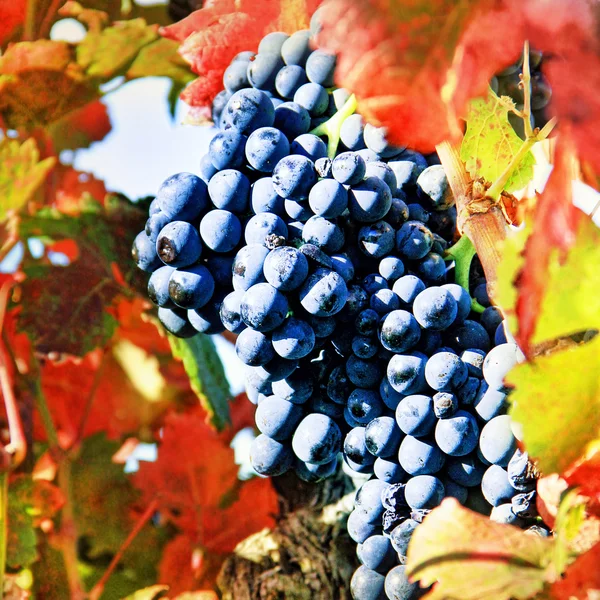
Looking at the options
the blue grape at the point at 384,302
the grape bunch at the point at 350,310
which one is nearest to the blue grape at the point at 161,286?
the grape bunch at the point at 350,310

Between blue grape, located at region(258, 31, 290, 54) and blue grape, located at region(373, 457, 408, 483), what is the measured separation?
0.46m

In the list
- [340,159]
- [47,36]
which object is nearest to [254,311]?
[340,159]

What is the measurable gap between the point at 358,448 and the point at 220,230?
0.25 m

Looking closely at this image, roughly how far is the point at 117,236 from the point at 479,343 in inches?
20.8

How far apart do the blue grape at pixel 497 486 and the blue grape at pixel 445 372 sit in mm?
84

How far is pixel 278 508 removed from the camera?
957mm

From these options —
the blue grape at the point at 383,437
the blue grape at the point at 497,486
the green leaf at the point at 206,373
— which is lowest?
the green leaf at the point at 206,373

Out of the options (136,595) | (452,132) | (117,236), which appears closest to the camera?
(452,132)

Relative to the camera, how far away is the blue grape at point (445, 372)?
637mm

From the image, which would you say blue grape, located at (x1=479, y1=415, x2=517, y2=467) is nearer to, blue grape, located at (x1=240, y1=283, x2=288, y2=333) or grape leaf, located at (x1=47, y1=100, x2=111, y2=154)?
blue grape, located at (x1=240, y1=283, x2=288, y2=333)

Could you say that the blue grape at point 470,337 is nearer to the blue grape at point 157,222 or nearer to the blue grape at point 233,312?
the blue grape at point 233,312

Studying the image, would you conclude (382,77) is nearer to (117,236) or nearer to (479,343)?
(479,343)

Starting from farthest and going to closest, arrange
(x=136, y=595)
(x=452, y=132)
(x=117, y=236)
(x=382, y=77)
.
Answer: (x=117, y=236) → (x=136, y=595) → (x=452, y=132) → (x=382, y=77)

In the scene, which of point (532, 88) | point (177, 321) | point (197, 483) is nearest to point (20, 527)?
point (197, 483)
